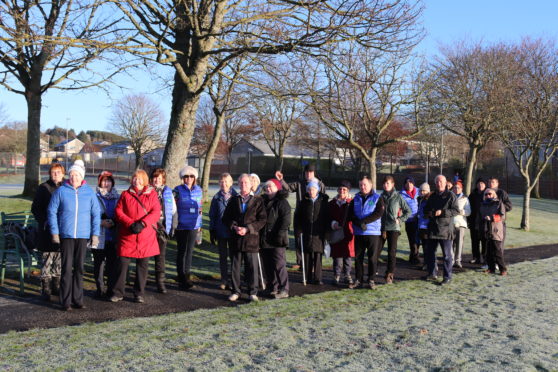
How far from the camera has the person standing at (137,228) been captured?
279 inches

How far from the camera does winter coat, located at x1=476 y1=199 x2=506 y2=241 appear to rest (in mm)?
10086

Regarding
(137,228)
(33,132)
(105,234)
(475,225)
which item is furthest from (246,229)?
(33,132)

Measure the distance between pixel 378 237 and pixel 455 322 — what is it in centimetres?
247

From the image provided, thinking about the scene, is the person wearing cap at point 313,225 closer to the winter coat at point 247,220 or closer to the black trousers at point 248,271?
the winter coat at point 247,220

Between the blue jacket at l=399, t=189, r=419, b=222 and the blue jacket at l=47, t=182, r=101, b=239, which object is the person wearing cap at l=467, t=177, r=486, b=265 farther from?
the blue jacket at l=47, t=182, r=101, b=239

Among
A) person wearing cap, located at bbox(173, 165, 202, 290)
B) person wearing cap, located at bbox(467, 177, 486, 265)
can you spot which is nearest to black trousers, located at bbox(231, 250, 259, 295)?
person wearing cap, located at bbox(173, 165, 202, 290)

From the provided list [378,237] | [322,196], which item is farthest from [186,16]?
[378,237]

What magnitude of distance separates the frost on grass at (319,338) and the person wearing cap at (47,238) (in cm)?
160

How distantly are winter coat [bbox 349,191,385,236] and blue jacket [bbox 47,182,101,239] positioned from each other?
418 centimetres

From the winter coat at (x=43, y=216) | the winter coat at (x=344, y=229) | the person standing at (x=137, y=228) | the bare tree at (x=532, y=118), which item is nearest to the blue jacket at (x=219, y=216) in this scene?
the person standing at (x=137, y=228)

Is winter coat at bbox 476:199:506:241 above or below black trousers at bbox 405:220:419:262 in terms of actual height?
above

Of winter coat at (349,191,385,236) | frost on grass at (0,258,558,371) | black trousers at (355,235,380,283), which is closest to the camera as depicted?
frost on grass at (0,258,558,371)

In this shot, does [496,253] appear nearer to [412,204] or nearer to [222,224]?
[412,204]

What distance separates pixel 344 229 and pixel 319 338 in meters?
3.52
